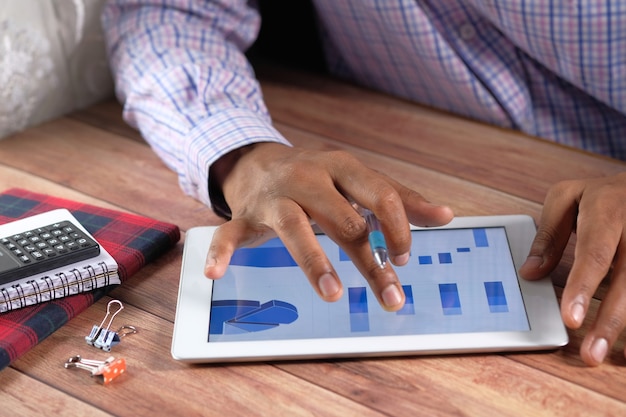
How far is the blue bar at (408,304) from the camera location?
751 millimetres

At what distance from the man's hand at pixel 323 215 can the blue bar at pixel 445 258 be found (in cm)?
3

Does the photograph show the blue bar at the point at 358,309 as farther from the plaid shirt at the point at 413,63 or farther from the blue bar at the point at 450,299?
the plaid shirt at the point at 413,63

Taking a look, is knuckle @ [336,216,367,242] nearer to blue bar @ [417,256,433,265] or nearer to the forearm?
blue bar @ [417,256,433,265]

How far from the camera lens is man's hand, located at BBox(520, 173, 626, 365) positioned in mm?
714

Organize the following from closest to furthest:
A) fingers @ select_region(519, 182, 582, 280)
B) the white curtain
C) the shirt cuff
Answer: fingers @ select_region(519, 182, 582, 280) < the shirt cuff < the white curtain

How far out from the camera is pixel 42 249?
80 cm

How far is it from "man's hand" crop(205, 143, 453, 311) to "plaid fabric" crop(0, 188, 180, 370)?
90mm

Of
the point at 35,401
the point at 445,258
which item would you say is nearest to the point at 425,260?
the point at 445,258

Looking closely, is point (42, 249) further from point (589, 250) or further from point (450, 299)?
point (589, 250)

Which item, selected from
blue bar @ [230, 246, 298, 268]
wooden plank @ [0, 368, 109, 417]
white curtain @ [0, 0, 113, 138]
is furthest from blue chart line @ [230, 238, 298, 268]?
white curtain @ [0, 0, 113, 138]

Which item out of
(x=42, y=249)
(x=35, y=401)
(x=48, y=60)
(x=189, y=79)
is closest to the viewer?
(x=35, y=401)

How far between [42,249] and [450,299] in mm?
393

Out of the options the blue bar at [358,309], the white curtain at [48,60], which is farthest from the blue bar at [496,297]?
the white curtain at [48,60]

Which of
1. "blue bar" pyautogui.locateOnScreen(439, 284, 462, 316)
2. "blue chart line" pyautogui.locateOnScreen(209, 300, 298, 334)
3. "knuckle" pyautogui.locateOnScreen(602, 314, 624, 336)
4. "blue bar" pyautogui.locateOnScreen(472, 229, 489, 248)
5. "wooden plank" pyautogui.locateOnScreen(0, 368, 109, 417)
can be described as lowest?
"wooden plank" pyautogui.locateOnScreen(0, 368, 109, 417)
